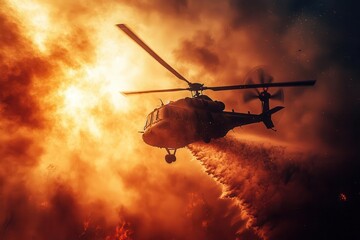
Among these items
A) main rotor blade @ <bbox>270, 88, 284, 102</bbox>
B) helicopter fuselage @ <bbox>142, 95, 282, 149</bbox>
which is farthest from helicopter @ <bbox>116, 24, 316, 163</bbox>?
main rotor blade @ <bbox>270, 88, 284, 102</bbox>

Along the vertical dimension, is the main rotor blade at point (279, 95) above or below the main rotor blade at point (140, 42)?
above

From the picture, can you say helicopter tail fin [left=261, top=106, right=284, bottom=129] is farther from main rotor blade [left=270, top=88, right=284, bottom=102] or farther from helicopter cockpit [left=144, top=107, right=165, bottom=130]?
helicopter cockpit [left=144, top=107, right=165, bottom=130]

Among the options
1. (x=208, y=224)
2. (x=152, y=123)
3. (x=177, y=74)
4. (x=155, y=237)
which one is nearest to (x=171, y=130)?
(x=152, y=123)

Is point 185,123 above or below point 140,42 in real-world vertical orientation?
below

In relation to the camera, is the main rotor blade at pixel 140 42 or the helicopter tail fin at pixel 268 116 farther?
the helicopter tail fin at pixel 268 116

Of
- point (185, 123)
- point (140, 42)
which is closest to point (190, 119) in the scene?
point (185, 123)

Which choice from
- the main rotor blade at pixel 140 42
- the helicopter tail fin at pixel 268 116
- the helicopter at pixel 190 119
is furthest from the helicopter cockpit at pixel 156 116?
the helicopter tail fin at pixel 268 116

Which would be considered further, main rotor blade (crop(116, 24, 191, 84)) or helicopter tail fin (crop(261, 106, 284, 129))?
helicopter tail fin (crop(261, 106, 284, 129))

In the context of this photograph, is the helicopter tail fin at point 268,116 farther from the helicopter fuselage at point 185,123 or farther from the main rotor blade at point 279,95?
the helicopter fuselage at point 185,123

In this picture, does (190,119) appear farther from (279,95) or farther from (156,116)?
(279,95)

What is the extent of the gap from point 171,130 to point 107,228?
5752 centimetres

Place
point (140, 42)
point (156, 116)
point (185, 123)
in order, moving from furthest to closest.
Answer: point (185, 123) → point (156, 116) → point (140, 42)

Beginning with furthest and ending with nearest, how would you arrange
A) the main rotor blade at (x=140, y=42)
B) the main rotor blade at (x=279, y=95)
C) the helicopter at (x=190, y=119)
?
the main rotor blade at (x=279, y=95), the helicopter at (x=190, y=119), the main rotor blade at (x=140, y=42)

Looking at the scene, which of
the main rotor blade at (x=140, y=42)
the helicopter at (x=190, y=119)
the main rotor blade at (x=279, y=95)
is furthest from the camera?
the main rotor blade at (x=279, y=95)
